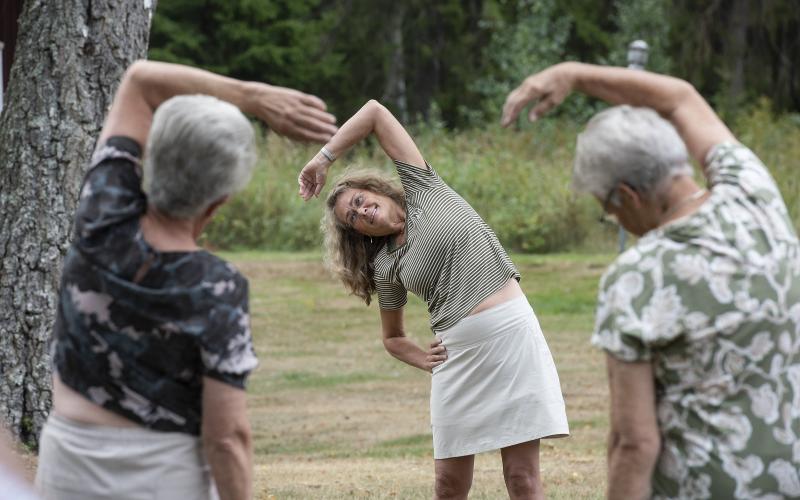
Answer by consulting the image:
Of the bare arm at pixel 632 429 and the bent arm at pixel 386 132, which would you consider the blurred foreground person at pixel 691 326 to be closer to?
the bare arm at pixel 632 429

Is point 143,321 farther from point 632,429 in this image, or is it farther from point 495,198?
point 495,198

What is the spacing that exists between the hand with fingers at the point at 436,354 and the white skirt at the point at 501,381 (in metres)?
0.02

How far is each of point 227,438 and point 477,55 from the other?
35870 millimetres

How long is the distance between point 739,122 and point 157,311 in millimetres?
26189

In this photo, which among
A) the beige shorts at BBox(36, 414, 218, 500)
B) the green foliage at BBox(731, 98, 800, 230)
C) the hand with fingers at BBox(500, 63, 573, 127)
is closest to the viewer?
the beige shorts at BBox(36, 414, 218, 500)

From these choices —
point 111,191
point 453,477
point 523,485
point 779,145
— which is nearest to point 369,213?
point 453,477

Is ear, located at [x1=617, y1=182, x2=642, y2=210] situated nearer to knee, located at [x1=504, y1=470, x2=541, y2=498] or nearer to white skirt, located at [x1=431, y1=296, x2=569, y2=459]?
white skirt, located at [x1=431, y1=296, x2=569, y2=459]

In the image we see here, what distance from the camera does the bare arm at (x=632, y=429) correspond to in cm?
280

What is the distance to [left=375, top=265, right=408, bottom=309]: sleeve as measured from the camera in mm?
5066

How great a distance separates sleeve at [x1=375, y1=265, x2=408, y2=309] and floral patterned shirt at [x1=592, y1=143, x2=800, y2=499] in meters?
2.24

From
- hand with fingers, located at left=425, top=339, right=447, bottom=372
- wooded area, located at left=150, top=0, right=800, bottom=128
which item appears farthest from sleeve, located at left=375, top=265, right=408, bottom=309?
wooded area, located at left=150, top=0, right=800, bottom=128

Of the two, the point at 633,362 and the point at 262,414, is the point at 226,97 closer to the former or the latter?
the point at 633,362

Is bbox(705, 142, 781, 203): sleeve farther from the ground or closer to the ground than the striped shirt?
farther from the ground

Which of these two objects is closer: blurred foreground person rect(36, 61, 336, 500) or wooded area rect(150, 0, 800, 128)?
blurred foreground person rect(36, 61, 336, 500)
